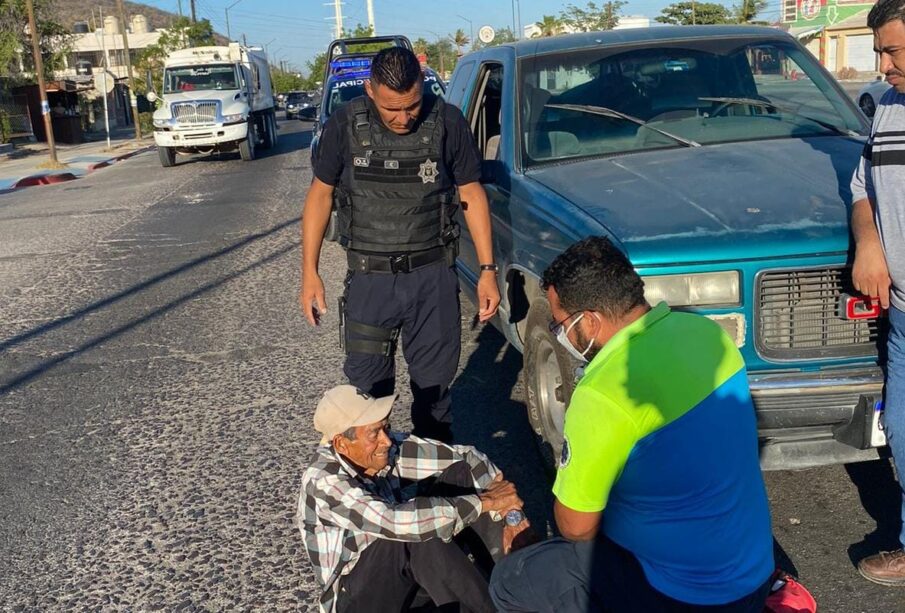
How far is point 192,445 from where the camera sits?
203 inches

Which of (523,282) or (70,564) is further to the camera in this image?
(523,282)

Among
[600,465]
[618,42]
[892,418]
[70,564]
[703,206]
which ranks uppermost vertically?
[618,42]

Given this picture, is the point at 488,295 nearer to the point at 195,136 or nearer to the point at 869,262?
the point at 869,262

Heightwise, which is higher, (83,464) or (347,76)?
(347,76)

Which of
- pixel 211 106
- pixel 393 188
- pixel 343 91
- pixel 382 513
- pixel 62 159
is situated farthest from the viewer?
pixel 62 159

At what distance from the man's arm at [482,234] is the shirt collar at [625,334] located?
1663 mm

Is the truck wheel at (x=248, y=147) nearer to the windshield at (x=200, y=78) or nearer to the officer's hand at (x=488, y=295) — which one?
the windshield at (x=200, y=78)

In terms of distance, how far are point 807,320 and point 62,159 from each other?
28880mm

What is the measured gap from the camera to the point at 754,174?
4250mm

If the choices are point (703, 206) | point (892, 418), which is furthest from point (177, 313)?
point (892, 418)

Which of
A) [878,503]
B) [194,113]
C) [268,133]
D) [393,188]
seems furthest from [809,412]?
[268,133]

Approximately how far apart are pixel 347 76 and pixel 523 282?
1131cm

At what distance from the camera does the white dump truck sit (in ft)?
75.5

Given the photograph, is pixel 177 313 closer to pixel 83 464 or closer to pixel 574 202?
pixel 83 464
